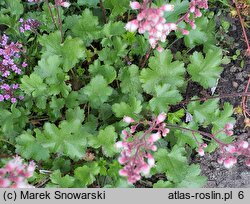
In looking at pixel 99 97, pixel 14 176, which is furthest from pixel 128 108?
pixel 14 176

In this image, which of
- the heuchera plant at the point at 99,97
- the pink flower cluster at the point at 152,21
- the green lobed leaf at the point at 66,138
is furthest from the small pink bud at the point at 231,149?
the green lobed leaf at the point at 66,138

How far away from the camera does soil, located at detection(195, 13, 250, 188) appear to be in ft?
10.8

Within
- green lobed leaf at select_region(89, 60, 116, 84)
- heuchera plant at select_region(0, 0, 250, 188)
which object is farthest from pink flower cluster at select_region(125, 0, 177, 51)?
green lobed leaf at select_region(89, 60, 116, 84)

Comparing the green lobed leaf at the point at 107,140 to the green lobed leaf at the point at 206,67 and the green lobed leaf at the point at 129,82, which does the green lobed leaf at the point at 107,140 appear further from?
the green lobed leaf at the point at 206,67

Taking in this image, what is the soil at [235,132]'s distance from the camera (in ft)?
10.8

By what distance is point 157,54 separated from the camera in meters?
2.99

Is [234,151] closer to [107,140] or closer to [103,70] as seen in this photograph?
[107,140]

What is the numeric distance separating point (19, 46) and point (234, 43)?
1.78 meters

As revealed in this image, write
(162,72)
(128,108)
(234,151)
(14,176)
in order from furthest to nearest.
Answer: (162,72)
(128,108)
(234,151)
(14,176)

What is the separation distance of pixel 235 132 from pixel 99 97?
3.82 feet

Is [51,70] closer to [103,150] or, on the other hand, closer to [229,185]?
[103,150]

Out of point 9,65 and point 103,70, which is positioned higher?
point 9,65

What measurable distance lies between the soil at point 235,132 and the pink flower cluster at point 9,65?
60.6 inches

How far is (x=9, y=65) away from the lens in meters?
3.19
